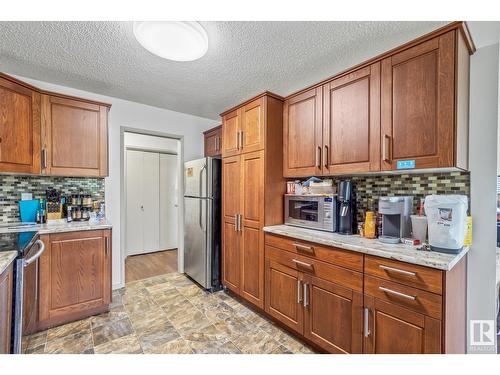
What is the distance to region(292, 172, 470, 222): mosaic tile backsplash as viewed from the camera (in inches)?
64.7

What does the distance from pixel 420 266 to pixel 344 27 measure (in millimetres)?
1615

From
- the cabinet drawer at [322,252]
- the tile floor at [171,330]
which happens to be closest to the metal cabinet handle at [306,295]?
the cabinet drawer at [322,252]

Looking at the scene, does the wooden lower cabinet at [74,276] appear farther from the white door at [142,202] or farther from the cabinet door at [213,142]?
the white door at [142,202]

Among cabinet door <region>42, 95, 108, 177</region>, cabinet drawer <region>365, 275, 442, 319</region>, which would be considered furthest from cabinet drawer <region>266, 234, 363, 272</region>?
cabinet door <region>42, 95, 108, 177</region>

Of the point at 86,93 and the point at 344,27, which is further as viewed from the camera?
the point at 86,93

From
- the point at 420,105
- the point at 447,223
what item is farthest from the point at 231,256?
the point at 420,105

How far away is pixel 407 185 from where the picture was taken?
1854mm

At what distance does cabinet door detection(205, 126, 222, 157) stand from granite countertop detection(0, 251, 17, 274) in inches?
91.8

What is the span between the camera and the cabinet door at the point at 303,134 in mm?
2090

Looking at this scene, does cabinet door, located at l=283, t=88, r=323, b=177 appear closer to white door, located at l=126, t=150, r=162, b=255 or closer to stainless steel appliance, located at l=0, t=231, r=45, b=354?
stainless steel appliance, located at l=0, t=231, r=45, b=354

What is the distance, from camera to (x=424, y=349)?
124cm
